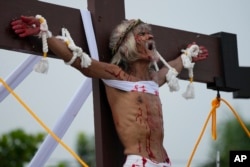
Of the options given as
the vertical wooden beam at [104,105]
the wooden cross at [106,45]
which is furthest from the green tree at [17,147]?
the vertical wooden beam at [104,105]

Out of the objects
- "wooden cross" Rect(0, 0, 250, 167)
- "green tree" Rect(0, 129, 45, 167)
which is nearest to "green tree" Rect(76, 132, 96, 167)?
"green tree" Rect(0, 129, 45, 167)

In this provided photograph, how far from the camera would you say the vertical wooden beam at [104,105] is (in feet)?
8.84

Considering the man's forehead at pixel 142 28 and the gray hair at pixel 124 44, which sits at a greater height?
the man's forehead at pixel 142 28

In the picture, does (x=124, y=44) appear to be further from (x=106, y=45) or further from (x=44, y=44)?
(x=44, y=44)

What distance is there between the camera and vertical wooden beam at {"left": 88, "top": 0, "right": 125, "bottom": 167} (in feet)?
8.84

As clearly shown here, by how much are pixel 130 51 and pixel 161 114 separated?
0.81 feet

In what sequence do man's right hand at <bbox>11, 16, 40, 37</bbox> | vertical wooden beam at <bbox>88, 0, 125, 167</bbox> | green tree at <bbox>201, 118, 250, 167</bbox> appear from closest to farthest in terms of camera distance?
man's right hand at <bbox>11, 16, 40, 37</bbox> → vertical wooden beam at <bbox>88, 0, 125, 167</bbox> → green tree at <bbox>201, 118, 250, 167</bbox>

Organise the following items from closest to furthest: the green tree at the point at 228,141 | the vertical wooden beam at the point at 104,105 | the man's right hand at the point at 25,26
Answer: the man's right hand at the point at 25,26, the vertical wooden beam at the point at 104,105, the green tree at the point at 228,141

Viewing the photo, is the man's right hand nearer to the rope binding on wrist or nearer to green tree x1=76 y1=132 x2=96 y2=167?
the rope binding on wrist

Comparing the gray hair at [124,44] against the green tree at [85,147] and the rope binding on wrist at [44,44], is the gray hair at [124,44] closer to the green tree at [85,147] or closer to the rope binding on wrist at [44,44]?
the rope binding on wrist at [44,44]

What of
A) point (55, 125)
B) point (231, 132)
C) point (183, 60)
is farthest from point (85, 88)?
point (231, 132)

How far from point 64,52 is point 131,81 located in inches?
11.0

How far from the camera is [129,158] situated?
8.56ft

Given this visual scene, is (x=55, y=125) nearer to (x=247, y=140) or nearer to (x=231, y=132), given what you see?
(x=247, y=140)
